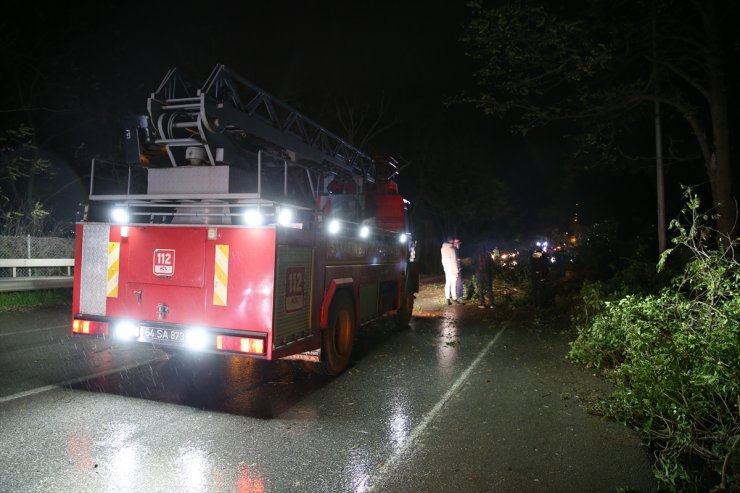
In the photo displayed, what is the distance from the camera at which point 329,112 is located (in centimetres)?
2784

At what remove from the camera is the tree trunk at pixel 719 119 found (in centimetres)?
1056

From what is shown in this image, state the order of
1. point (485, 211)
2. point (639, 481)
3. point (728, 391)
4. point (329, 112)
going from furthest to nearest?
point (485, 211)
point (329, 112)
point (728, 391)
point (639, 481)

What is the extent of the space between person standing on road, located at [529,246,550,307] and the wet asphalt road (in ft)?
21.3

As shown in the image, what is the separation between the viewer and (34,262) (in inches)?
620

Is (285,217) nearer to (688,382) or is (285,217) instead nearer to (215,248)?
(215,248)

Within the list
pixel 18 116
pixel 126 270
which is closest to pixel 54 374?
pixel 126 270

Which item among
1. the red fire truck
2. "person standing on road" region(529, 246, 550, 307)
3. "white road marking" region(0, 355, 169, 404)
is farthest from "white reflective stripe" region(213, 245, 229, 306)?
"person standing on road" region(529, 246, 550, 307)

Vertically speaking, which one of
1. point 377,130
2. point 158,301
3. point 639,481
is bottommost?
point 639,481

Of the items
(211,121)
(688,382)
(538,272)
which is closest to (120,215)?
(211,121)

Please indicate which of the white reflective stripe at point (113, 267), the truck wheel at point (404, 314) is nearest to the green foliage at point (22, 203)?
the white reflective stripe at point (113, 267)

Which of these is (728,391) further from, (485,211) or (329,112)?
(485,211)

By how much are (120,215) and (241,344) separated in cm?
233

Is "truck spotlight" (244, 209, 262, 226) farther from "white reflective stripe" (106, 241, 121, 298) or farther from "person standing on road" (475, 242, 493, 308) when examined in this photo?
"person standing on road" (475, 242, 493, 308)

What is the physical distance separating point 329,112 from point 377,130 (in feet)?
9.21
